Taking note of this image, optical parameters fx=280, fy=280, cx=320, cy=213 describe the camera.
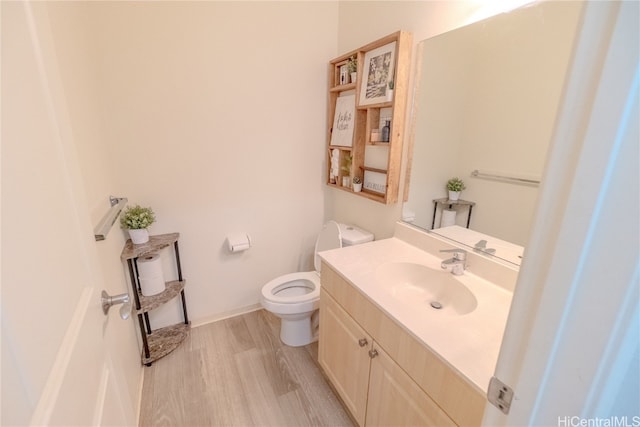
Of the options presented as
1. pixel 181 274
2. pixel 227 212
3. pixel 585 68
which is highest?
pixel 585 68

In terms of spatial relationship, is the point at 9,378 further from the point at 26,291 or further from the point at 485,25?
the point at 485,25

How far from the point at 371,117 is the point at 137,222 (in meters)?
1.55

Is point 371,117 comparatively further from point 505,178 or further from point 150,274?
→ point 150,274

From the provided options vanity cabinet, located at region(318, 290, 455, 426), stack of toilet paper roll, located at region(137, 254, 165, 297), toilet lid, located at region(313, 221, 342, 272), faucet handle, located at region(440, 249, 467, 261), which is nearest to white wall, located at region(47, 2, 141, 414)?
stack of toilet paper roll, located at region(137, 254, 165, 297)

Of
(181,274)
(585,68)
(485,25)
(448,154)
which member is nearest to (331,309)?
(448,154)

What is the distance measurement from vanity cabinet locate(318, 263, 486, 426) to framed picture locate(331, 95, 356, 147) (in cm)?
96

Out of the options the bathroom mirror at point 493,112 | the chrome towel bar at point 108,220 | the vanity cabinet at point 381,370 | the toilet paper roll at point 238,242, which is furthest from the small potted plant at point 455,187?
the chrome towel bar at point 108,220

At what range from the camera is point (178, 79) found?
173 cm

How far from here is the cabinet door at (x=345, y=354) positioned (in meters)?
1.24

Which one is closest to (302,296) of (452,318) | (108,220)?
(452,318)

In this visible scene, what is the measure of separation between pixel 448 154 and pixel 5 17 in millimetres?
1494

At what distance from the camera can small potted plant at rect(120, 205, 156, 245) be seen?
5.45 feet

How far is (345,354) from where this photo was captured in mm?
1377
